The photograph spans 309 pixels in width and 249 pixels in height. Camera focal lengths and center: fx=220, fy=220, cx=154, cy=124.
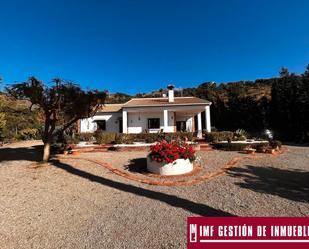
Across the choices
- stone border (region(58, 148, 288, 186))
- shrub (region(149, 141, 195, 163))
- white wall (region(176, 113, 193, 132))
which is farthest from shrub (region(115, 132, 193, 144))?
shrub (region(149, 141, 195, 163))

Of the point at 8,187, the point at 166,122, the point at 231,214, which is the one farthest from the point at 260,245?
the point at 166,122

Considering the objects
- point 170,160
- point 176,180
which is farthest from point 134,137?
point 176,180

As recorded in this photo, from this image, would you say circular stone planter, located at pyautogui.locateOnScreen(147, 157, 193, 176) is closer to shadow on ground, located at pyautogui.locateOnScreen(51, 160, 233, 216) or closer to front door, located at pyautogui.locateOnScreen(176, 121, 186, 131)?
shadow on ground, located at pyautogui.locateOnScreen(51, 160, 233, 216)

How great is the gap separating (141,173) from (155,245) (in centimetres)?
583

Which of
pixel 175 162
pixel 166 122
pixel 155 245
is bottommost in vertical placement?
pixel 155 245

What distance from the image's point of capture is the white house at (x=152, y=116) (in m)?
22.9

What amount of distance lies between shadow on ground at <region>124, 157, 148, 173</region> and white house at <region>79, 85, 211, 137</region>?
10883 millimetres

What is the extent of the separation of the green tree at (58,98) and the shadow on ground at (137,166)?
13.1 ft

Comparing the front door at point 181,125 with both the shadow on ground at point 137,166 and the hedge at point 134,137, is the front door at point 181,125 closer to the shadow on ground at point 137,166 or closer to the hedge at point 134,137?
the hedge at point 134,137

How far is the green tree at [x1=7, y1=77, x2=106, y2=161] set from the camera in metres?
11.2

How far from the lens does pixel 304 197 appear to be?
21.5ft

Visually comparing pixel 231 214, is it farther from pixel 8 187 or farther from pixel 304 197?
pixel 8 187

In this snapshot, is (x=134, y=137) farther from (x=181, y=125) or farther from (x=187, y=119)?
(x=187, y=119)

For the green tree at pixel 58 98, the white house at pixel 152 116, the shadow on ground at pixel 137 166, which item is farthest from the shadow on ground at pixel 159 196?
the white house at pixel 152 116
